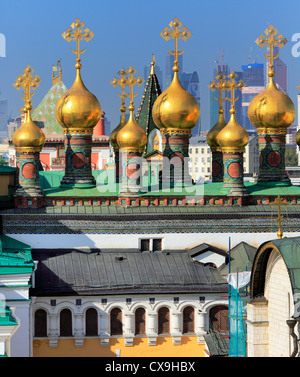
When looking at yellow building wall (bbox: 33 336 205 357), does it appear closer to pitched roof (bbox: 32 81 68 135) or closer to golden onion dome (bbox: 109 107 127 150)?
golden onion dome (bbox: 109 107 127 150)

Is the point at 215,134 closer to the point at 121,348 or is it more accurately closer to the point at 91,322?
the point at 91,322

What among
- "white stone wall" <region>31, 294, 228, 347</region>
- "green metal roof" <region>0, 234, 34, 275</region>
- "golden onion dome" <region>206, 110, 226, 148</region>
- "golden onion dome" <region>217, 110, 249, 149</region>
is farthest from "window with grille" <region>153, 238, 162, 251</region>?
"golden onion dome" <region>206, 110, 226, 148</region>

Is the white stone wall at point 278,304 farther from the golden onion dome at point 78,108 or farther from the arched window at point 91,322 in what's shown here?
the golden onion dome at point 78,108

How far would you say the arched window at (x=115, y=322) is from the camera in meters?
28.7

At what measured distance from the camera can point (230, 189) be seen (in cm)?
3161

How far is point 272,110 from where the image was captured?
109 feet

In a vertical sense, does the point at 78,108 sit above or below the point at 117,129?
above

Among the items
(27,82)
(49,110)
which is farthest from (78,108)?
(49,110)

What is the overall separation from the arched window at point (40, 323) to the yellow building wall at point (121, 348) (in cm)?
20

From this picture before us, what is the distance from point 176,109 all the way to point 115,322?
7.09 metres

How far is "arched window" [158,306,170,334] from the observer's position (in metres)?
29.0

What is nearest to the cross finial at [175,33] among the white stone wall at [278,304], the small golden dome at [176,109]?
the small golden dome at [176,109]

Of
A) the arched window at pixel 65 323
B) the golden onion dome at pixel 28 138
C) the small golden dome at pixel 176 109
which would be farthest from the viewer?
the small golden dome at pixel 176 109

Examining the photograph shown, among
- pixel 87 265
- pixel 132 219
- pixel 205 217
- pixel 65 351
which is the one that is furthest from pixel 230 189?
pixel 65 351
